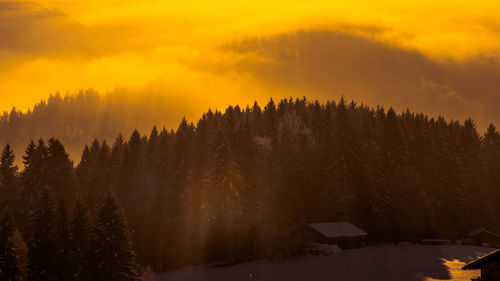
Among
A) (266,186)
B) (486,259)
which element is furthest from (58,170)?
(486,259)

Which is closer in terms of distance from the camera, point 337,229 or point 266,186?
point 337,229

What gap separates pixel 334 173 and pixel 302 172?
5930 mm

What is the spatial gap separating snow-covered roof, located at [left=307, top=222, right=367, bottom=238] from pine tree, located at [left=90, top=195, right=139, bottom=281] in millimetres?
33807

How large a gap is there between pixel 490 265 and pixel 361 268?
112 feet

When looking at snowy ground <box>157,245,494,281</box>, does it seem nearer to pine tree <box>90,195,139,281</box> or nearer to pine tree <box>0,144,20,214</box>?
pine tree <box>90,195,139,281</box>

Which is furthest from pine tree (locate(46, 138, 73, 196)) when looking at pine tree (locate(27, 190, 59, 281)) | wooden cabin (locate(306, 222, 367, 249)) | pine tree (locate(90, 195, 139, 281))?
wooden cabin (locate(306, 222, 367, 249))

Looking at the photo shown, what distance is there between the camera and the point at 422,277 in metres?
60.4

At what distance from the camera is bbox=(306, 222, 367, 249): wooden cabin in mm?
77812

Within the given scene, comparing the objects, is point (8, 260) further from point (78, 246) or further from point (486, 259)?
point (486, 259)

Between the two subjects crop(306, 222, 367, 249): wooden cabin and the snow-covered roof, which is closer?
the snow-covered roof

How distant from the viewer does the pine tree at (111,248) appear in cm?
5181

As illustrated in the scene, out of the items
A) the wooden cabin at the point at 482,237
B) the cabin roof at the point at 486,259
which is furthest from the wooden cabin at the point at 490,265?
the wooden cabin at the point at 482,237

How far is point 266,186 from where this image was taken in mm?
84125

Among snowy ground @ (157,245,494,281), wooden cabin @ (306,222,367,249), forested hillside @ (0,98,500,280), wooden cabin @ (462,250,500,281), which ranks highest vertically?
forested hillside @ (0,98,500,280)
